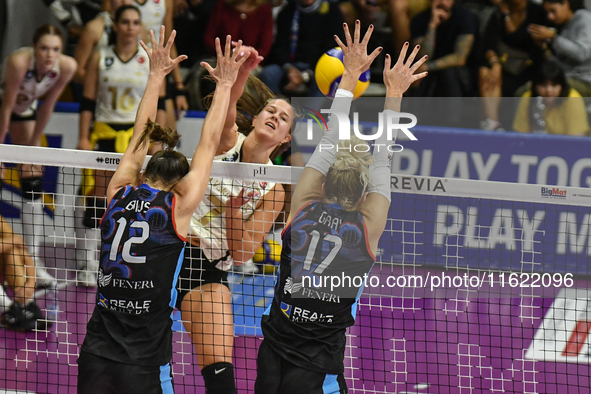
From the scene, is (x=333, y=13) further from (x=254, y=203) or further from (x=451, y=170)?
(x=254, y=203)

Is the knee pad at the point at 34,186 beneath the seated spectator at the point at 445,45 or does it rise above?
beneath

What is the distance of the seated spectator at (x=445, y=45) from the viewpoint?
8531mm

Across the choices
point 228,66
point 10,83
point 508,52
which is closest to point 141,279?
point 228,66

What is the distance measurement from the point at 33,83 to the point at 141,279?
5.11 metres

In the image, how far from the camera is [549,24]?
28.2ft

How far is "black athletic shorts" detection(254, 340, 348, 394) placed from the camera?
3.72m

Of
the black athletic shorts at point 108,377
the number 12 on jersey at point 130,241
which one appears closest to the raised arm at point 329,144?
the number 12 on jersey at point 130,241

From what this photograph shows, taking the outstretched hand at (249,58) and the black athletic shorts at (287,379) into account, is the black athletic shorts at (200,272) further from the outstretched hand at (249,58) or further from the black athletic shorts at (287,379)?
the outstretched hand at (249,58)

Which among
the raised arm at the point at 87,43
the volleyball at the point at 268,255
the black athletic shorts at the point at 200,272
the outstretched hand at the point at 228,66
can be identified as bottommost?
the volleyball at the point at 268,255

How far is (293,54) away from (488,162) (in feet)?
9.45

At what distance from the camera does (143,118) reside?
4.16 m

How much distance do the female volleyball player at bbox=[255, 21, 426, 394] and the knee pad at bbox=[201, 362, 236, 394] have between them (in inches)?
26.2

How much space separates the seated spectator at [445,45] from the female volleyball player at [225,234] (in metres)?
4.35

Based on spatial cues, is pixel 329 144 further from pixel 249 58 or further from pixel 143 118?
pixel 143 118
